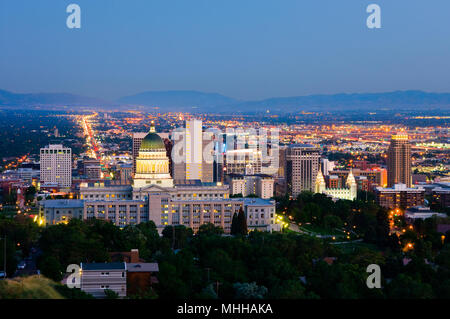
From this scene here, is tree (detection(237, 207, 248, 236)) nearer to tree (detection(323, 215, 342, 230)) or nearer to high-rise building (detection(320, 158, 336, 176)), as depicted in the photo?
tree (detection(323, 215, 342, 230))

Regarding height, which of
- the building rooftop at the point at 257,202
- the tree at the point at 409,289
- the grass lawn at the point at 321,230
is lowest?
the grass lawn at the point at 321,230

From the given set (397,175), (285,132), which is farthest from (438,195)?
(285,132)

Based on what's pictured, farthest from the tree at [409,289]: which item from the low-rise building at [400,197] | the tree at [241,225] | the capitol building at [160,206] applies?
the low-rise building at [400,197]

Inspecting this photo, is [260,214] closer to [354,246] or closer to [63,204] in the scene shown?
[354,246]

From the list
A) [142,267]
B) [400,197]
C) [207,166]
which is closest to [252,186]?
[207,166]

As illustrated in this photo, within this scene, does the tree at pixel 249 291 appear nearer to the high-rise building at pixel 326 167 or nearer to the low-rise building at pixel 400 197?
the low-rise building at pixel 400 197

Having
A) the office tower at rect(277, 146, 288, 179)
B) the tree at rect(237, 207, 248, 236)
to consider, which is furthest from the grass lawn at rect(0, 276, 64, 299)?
the office tower at rect(277, 146, 288, 179)
